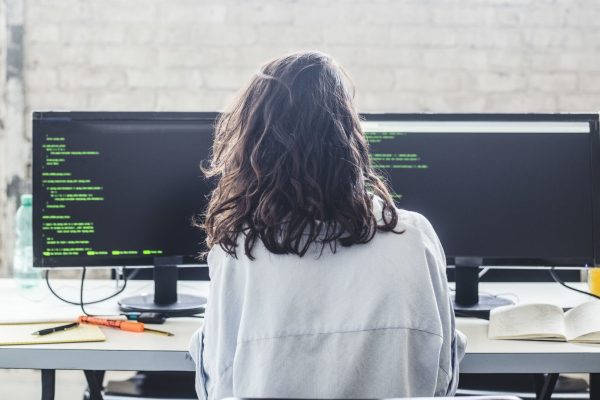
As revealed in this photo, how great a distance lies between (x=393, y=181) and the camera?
1639mm

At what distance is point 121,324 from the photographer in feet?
4.79

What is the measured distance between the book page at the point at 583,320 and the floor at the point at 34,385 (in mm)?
1984

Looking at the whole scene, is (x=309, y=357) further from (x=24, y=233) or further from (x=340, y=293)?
(x=24, y=233)

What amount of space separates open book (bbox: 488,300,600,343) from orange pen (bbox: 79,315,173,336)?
67 cm

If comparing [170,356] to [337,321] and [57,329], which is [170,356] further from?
[337,321]

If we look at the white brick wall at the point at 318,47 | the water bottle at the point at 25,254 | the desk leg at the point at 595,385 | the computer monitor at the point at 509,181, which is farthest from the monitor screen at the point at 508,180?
the white brick wall at the point at 318,47

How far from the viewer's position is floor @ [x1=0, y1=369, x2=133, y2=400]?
2.87 m

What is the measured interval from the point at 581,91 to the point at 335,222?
224 cm

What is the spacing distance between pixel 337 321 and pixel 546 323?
61 centimetres

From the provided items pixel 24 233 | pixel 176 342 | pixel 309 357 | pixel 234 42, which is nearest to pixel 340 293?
pixel 309 357

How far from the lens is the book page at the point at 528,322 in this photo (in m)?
1.40

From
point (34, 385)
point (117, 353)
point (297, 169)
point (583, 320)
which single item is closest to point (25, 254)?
point (117, 353)

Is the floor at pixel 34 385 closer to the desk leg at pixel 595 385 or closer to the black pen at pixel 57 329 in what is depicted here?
the black pen at pixel 57 329

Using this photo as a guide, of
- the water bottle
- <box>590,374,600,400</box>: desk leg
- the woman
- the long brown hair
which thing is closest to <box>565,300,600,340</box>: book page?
<box>590,374,600,400</box>: desk leg
